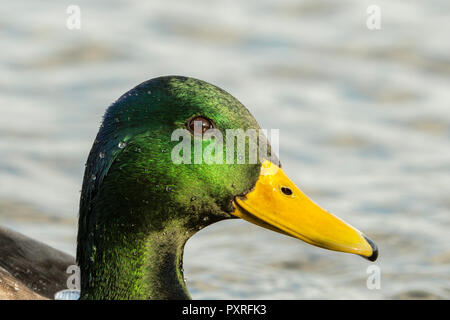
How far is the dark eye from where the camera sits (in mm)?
4742

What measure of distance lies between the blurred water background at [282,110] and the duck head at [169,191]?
194 cm

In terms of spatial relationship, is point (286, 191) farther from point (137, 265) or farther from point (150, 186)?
point (137, 265)

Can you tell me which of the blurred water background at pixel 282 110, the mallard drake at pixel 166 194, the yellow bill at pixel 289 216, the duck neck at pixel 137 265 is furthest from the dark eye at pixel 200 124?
the blurred water background at pixel 282 110

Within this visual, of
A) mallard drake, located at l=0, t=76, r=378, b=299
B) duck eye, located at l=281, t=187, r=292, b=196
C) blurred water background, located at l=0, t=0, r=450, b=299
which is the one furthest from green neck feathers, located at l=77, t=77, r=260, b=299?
blurred water background, located at l=0, t=0, r=450, b=299

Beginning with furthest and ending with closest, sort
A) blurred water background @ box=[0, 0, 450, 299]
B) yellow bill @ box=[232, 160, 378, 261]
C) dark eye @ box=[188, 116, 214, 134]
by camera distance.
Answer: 1. blurred water background @ box=[0, 0, 450, 299]
2. yellow bill @ box=[232, 160, 378, 261]
3. dark eye @ box=[188, 116, 214, 134]

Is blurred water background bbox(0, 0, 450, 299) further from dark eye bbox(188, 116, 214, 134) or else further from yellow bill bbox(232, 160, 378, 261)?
dark eye bbox(188, 116, 214, 134)

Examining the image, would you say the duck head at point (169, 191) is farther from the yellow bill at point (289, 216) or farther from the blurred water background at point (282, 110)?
the blurred water background at point (282, 110)

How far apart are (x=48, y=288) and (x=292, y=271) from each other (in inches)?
75.7

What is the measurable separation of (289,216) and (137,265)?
2.51 feet

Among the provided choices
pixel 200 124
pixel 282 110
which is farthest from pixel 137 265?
pixel 282 110

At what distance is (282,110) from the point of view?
8.97 m

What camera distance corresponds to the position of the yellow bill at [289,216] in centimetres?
488

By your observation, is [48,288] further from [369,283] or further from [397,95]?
[397,95]
